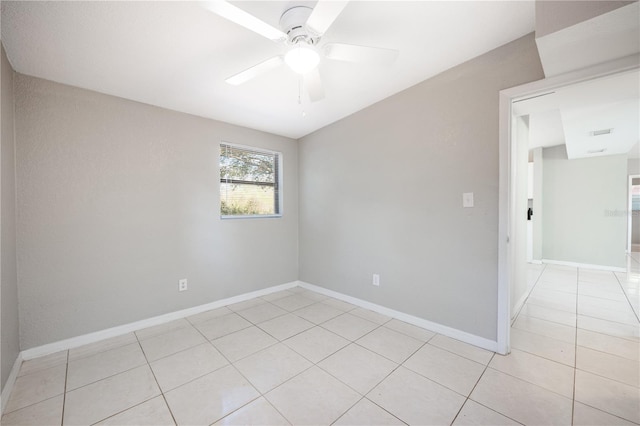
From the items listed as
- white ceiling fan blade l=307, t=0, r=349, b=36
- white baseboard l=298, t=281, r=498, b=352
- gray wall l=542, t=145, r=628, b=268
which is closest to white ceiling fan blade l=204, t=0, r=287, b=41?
white ceiling fan blade l=307, t=0, r=349, b=36

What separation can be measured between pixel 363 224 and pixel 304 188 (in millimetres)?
1171

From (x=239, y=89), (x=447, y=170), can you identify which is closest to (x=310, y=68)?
(x=239, y=89)

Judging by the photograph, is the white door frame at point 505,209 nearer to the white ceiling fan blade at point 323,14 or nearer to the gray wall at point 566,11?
the gray wall at point 566,11

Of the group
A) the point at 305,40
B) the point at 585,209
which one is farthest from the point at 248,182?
the point at 585,209

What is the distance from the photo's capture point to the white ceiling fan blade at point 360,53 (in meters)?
1.46

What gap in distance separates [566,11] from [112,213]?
3.50 m

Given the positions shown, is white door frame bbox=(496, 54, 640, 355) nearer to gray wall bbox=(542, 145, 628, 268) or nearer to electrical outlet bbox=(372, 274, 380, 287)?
electrical outlet bbox=(372, 274, 380, 287)

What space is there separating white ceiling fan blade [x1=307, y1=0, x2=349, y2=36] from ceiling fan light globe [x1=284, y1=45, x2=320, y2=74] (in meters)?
0.11

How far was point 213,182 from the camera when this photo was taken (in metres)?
2.92

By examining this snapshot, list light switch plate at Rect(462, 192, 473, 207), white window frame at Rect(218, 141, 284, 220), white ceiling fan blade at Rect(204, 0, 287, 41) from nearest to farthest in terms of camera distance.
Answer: white ceiling fan blade at Rect(204, 0, 287, 41) → light switch plate at Rect(462, 192, 473, 207) → white window frame at Rect(218, 141, 284, 220)

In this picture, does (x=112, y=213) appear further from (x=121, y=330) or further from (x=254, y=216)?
(x=254, y=216)

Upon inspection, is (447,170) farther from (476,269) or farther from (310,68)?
(310,68)

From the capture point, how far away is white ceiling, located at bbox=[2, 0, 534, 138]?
4.74 feet

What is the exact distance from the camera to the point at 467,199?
2.17m
